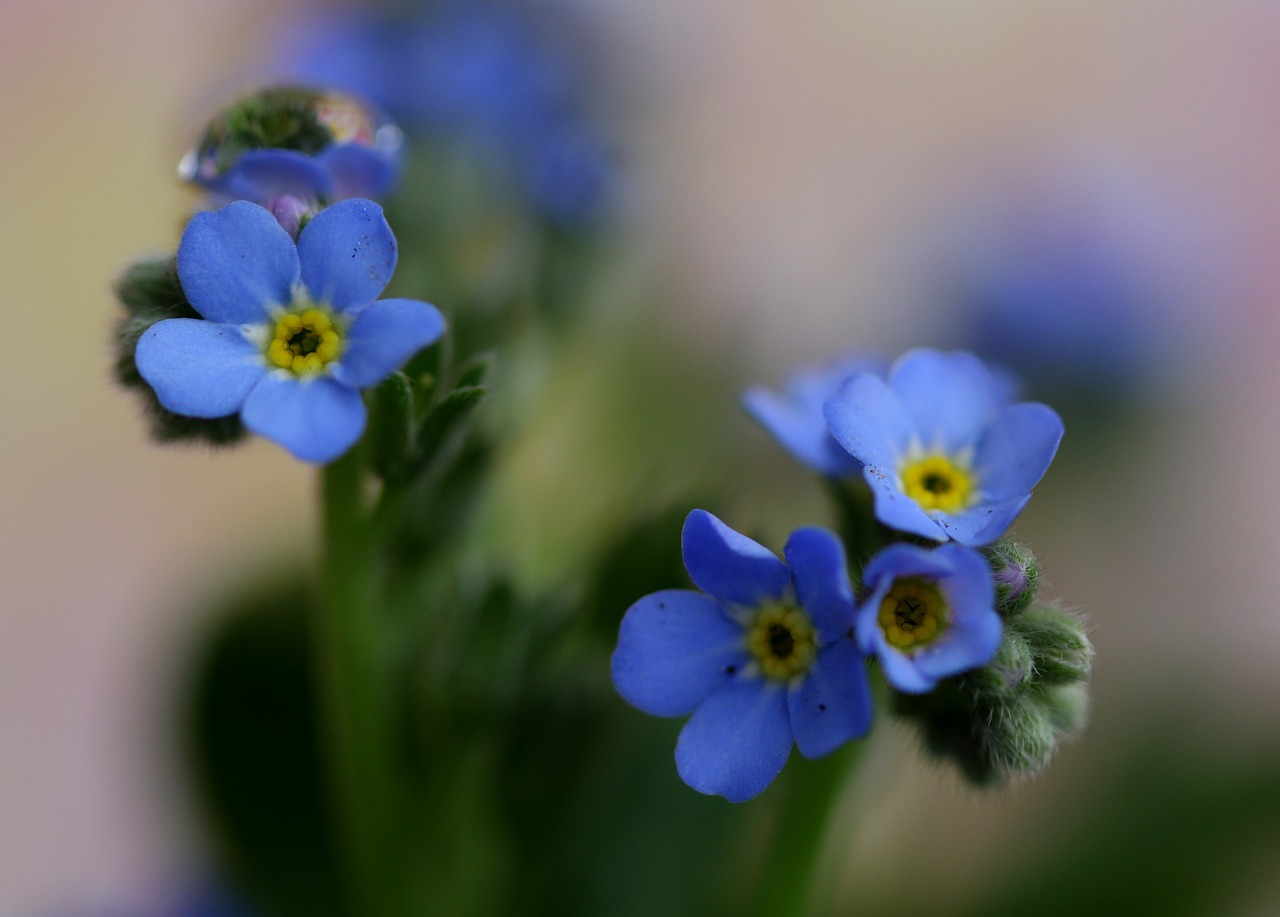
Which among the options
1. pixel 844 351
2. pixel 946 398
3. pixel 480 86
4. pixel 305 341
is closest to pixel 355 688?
pixel 305 341

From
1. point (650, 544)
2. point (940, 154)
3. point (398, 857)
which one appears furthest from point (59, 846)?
point (940, 154)

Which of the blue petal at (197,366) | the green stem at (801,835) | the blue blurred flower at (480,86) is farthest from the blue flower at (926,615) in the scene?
the blue blurred flower at (480,86)

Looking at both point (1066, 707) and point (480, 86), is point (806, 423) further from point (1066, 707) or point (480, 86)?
point (480, 86)

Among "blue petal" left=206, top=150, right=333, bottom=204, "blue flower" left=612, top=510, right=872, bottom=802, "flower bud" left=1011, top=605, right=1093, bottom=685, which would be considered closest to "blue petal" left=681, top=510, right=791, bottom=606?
"blue flower" left=612, top=510, right=872, bottom=802

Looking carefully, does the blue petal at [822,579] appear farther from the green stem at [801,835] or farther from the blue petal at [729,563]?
the green stem at [801,835]

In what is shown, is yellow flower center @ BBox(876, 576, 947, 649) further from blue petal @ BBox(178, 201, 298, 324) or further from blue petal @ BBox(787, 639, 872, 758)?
blue petal @ BBox(178, 201, 298, 324)

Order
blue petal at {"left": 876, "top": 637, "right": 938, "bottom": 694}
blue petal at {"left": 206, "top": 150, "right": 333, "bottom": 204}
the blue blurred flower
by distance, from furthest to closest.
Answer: the blue blurred flower < blue petal at {"left": 206, "top": 150, "right": 333, "bottom": 204} < blue petal at {"left": 876, "top": 637, "right": 938, "bottom": 694}

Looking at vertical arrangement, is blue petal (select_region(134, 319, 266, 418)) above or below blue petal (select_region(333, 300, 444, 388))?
below
